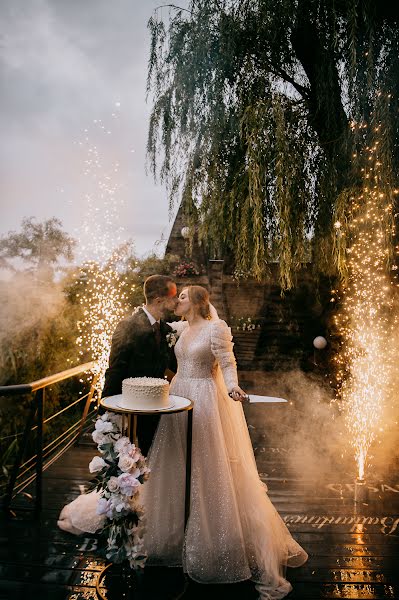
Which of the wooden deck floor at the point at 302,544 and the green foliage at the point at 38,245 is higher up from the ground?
the green foliage at the point at 38,245

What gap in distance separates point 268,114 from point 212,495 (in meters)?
3.86

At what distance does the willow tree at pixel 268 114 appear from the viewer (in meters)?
4.35

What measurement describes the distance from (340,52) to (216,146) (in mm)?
1545

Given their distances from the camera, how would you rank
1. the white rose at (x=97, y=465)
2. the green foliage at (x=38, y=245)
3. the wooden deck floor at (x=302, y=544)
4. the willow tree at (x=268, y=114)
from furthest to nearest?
the green foliage at (x=38, y=245)
the willow tree at (x=268, y=114)
the white rose at (x=97, y=465)
the wooden deck floor at (x=302, y=544)

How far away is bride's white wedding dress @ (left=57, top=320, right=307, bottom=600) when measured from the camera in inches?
92.2

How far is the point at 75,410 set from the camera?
8484mm

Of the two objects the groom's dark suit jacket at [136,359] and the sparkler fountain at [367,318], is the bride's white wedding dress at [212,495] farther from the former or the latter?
the sparkler fountain at [367,318]

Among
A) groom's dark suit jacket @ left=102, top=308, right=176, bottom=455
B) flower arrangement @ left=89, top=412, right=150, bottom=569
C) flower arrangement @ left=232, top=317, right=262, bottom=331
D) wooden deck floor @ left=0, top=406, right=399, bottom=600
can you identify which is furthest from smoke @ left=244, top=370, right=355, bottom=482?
flower arrangement @ left=89, top=412, right=150, bottom=569

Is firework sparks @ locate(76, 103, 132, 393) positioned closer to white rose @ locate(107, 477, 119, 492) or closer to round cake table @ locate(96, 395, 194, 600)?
round cake table @ locate(96, 395, 194, 600)

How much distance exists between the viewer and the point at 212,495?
97.8 inches

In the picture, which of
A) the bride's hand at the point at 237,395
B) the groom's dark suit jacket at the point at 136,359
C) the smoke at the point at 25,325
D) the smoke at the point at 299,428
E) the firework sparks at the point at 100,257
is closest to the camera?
the bride's hand at the point at 237,395

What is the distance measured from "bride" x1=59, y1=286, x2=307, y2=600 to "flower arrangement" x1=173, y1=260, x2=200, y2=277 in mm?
7076

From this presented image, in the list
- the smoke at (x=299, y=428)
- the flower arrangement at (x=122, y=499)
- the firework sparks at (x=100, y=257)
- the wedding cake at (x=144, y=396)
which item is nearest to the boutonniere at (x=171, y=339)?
the wedding cake at (x=144, y=396)

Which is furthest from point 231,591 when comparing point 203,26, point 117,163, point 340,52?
point 117,163
